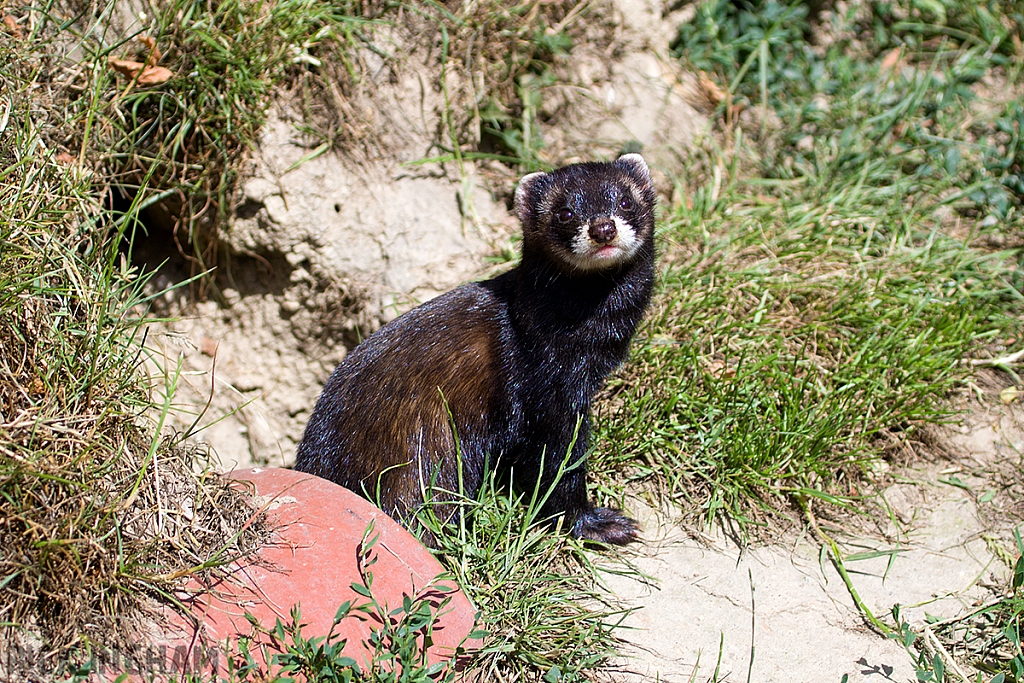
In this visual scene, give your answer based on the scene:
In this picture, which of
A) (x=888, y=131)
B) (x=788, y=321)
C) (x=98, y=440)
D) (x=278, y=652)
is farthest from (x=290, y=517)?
(x=888, y=131)

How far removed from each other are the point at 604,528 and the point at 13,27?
3827 mm

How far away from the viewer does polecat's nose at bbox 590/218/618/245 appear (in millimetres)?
3939

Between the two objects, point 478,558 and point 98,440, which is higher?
point 98,440

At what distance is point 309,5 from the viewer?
17.5 ft

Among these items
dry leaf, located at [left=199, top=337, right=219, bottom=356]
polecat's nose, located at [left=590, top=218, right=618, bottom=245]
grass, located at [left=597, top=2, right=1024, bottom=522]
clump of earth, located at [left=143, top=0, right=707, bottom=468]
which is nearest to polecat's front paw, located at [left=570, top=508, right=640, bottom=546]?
grass, located at [left=597, top=2, right=1024, bottom=522]

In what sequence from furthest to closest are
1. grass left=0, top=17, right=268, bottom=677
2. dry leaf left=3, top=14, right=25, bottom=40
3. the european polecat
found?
dry leaf left=3, top=14, right=25, bottom=40 → the european polecat → grass left=0, top=17, right=268, bottom=677

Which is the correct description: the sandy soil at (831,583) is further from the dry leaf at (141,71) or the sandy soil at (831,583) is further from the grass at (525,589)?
the dry leaf at (141,71)

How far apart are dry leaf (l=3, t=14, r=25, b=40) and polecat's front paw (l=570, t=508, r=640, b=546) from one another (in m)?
3.66

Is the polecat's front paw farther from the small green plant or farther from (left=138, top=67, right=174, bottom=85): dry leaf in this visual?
(left=138, top=67, right=174, bottom=85): dry leaf

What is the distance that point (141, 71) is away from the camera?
4961mm

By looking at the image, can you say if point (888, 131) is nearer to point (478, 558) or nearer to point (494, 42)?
point (494, 42)

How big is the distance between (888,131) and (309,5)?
14.0ft

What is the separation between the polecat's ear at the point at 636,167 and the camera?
14.9ft

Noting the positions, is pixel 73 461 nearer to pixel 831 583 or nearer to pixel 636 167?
pixel 636 167
